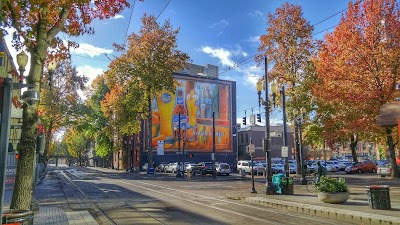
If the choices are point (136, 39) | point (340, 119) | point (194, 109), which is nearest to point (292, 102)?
point (340, 119)

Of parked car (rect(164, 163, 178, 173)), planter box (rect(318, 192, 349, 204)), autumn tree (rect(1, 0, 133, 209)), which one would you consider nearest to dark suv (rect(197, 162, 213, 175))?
parked car (rect(164, 163, 178, 173))

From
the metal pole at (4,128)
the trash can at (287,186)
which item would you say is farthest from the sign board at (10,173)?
the metal pole at (4,128)

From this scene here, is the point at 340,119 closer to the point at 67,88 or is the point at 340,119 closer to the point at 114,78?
the point at 114,78

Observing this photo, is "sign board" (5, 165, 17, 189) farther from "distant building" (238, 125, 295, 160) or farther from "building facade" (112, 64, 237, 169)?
"distant building" (238, 125, 295, 160)

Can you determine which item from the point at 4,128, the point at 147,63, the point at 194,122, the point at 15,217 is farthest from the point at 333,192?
the point at 194,122

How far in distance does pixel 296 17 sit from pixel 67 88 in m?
30.9

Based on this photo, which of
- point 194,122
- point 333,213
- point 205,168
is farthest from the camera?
point 194,122

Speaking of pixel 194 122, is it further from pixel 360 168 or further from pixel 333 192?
pixel 333 192

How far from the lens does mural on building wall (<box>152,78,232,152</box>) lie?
56950mm

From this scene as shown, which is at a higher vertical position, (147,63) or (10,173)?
(147,63)

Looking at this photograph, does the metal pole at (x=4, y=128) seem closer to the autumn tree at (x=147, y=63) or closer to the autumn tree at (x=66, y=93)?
the autumn tree at (x=147, y=63)

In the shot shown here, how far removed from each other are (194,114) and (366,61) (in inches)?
1444

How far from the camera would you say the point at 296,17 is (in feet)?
116

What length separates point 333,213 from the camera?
11.4 meters
